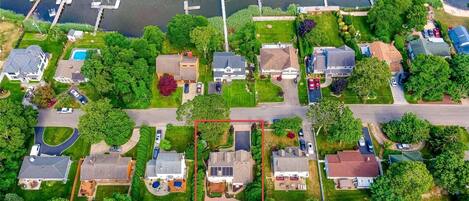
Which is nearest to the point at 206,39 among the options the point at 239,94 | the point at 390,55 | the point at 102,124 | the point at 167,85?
the point at 167,85

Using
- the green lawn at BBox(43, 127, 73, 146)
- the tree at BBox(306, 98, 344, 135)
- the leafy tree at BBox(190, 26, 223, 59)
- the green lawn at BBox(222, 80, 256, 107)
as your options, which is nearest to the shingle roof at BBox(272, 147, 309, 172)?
the tree at BBox(306, 98, 344, 135)

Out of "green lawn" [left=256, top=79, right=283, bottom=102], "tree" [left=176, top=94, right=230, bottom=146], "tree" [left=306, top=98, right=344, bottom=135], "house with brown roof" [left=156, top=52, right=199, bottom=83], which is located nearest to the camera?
"tree" [left=176, top=94, right=230, bottom=146]

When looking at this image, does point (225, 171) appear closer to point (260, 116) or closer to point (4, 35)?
point (260, 116)

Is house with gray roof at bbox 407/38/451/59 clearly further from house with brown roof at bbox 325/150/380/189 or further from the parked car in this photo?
the parked car

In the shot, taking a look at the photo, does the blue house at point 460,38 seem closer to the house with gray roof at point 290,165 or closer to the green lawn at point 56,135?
the house with gray roof at point 290,165

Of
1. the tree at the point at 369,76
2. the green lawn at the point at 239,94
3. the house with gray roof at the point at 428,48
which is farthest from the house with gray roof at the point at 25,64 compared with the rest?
the house with gray roof at the point at 428,48

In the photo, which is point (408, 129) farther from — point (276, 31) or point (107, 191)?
point (107, 191)
